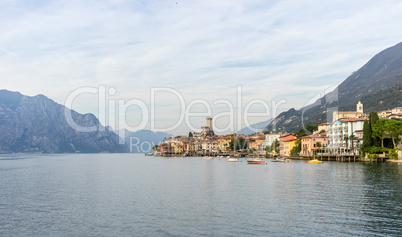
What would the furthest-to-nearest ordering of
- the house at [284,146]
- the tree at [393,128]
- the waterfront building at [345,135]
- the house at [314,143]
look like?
the house at [284,146] → the house at [314,143] → the waterfront building at [345,135] → the tree at [393,128]

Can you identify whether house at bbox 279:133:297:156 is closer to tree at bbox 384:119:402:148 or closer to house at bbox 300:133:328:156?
house at bbox 300:133:328:156

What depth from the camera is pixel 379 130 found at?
96.6 meters

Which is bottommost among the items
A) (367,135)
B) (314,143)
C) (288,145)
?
(288,145)

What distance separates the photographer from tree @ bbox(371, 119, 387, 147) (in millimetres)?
96500

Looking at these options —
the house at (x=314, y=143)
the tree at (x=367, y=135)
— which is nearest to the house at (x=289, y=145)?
the house at (x=314, y=143)

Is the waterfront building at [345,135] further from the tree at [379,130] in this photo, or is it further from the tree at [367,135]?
the tree at [379,130]

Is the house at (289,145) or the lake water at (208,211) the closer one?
the lake water at (208,211)

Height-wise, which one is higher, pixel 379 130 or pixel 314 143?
pixel 379 130

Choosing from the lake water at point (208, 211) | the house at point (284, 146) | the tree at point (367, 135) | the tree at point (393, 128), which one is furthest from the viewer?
the house at point (284, 146)

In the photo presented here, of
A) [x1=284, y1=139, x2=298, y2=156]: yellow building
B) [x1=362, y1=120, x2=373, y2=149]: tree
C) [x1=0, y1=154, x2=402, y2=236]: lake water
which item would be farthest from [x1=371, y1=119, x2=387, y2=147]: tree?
[x1=0, y1=154, x2=402, y2=236]: lake water

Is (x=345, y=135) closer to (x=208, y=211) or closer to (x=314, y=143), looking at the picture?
(x=314, y=143)

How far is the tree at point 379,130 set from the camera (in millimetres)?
96500

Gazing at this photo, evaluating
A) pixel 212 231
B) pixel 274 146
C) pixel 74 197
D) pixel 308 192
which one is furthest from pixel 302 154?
pixel 212 231

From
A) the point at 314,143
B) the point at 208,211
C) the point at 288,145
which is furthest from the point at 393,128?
the point at 208,211
